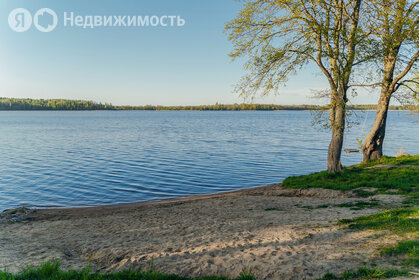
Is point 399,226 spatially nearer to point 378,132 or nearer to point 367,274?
point 367,274

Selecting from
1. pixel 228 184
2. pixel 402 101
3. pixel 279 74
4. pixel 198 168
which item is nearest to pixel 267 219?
pixel 279 74

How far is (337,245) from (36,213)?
15.6 m

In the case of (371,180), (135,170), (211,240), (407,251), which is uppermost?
(407,251)

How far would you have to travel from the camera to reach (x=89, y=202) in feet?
64.5

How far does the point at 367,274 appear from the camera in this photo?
6367 mm

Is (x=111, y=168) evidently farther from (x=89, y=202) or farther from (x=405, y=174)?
(x=405, y=174)

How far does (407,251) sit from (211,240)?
5296 millimetres

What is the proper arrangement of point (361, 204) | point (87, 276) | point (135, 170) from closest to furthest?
1. point (87, 276)
2. point (361, 204)
3. point (135, 170)

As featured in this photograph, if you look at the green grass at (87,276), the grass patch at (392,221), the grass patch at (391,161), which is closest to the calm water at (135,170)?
the grass patch at (391,161)

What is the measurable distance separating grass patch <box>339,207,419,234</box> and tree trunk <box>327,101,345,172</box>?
9155 millimetres

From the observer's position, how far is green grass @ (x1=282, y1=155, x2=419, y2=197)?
1501 cm

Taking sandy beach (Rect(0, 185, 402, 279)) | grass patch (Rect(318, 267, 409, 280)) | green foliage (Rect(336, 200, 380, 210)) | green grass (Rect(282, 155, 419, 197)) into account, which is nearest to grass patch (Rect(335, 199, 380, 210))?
green foliage (Rect(336, 200, 380, 210))

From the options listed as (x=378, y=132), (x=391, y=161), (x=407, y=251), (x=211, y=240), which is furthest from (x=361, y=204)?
(x=378, y=132)

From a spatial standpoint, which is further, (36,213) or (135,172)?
(135,172)
